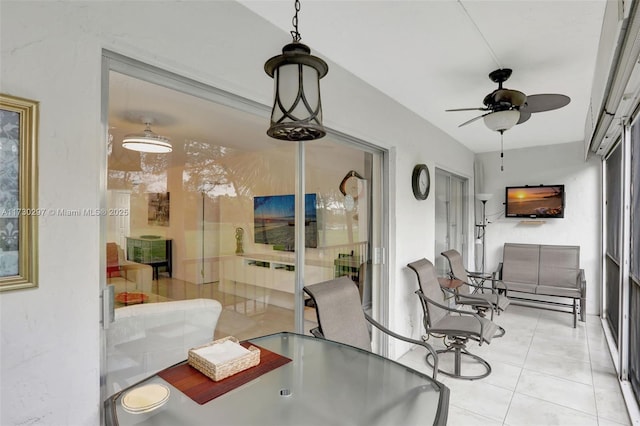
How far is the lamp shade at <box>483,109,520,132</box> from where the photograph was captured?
2.43 metres

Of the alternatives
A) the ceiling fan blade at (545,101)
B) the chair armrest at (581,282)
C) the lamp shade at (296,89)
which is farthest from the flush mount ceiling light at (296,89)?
the chair armrest at (581,282)

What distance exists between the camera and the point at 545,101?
8.68ft

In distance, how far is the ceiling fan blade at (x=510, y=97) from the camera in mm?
2395

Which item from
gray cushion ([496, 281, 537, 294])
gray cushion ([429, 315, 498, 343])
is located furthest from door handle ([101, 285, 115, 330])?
gray cushion ([496, 281, 537, 294])

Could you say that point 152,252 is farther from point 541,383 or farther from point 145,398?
point 541,383

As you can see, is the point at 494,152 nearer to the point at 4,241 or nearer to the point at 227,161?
the point at 227,161

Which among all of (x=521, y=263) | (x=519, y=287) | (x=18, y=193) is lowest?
(x=519, y=287)

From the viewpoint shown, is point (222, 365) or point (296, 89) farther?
point (222, 365)

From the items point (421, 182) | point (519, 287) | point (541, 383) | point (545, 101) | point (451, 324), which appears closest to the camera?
point (545, 101)

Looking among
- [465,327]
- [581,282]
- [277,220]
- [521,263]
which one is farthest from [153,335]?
[521,263]

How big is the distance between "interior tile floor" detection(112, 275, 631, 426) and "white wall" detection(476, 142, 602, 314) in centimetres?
152

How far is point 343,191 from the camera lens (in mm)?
2939

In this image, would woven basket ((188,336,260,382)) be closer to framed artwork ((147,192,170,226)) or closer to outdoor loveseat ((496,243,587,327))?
framed artwork ((147,192,170,226))

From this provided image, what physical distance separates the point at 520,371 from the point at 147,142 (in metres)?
3.63
